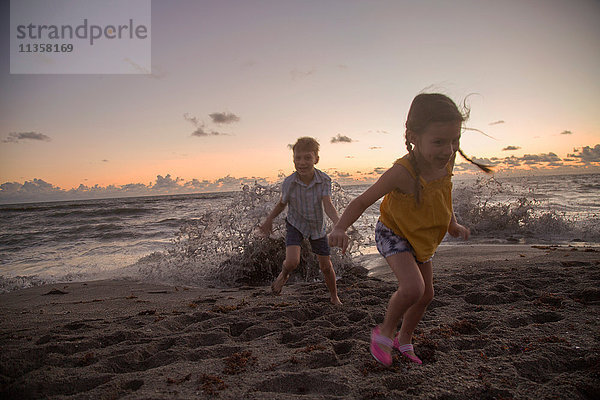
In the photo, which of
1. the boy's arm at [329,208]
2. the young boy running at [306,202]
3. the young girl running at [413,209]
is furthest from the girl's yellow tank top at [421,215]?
the young boy running at [306,202]

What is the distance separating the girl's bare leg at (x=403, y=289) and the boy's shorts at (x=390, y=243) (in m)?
0.03

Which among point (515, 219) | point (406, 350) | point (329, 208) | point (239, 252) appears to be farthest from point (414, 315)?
point (515, 219)

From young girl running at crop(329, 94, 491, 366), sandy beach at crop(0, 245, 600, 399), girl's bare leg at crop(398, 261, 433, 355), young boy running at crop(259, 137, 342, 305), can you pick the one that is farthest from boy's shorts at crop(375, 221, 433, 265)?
young boy running at crop(259, 137, 342, 305)

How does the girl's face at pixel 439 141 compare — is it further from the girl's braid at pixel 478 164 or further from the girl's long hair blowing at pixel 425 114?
the girl's braid at pixel 478 164

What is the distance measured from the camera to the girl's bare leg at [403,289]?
1994mm

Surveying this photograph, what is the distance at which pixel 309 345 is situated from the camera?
7.81 ft

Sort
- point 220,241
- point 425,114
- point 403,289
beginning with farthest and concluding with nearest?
point 220,241
point 425,114
point 403,289

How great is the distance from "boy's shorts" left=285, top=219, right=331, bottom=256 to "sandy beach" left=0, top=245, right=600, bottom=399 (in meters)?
0.53

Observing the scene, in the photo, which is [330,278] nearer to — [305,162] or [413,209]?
[305,162]

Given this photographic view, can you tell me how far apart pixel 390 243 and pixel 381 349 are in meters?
0.65

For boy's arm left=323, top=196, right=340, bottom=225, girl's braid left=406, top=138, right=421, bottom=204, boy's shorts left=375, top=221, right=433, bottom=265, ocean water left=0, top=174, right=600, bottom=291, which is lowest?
ocean water left=0, top=174, right=600, bottom=291

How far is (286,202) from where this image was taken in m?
3.92

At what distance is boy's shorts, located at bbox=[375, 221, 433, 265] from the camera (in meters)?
2.14

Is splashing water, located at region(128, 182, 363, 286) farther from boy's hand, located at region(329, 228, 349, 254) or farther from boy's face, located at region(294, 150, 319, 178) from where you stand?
boy's hand, located at region(329, 228, 349, 254)
